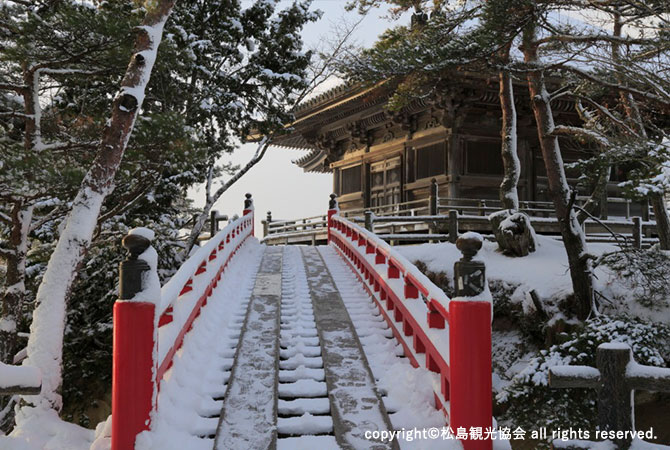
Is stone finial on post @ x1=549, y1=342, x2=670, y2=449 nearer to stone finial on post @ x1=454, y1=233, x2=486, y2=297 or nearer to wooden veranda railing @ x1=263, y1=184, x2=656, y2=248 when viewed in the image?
stone finial on post @ x1=454, y1=233, x2=486, y2=297

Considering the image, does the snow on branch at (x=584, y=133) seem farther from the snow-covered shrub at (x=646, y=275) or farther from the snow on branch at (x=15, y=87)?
the snow on branch at (x=15, y=87)

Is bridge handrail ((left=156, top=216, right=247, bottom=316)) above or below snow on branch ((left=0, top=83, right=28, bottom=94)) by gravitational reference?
below

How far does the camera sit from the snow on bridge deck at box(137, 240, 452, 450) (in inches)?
144

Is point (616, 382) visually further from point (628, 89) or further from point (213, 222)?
point (213, 222)

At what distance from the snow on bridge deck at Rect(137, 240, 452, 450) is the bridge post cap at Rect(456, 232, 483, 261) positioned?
1.24 metres

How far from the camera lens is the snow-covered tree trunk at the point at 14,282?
8.34 metres

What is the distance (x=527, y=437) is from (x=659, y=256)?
11.9 ft

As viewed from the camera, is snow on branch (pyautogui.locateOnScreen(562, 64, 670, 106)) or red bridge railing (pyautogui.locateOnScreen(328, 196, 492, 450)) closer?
red bridge railing (pyautogui.locateOnScreen(328, 196, 492, 450))

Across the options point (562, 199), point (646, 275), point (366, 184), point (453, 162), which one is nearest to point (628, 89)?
point (562, 199)

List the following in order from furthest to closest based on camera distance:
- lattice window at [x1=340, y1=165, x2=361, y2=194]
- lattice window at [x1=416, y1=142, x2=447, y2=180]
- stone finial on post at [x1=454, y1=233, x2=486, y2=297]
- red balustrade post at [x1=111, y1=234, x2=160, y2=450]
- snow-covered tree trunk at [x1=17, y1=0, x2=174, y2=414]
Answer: lattice window at [x1=340, y1=165, x2=361, y2=194] → lattice window at [x1=416, y1=142, x2=447, y2=180] → snow-covered tree trunk at [x1=17, y1=0, x2=174, y2=414] → stone finial on post at [x1=454, y1=233, x2=486, y2=297] → red balustrade post at [x1=111, y1=234, x2=160, y2=450]

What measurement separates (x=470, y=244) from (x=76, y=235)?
21.7ft

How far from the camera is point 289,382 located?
473 cm

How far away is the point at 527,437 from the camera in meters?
7.29

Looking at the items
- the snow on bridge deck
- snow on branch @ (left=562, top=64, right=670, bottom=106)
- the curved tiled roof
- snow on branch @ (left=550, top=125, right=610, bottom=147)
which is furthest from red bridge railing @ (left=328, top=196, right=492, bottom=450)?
the curved tiled roof
